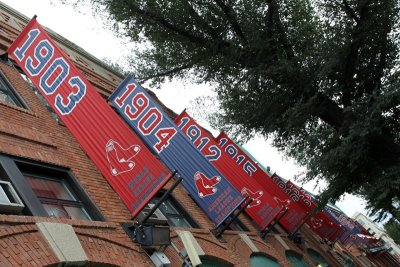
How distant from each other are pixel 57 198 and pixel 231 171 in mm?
6198

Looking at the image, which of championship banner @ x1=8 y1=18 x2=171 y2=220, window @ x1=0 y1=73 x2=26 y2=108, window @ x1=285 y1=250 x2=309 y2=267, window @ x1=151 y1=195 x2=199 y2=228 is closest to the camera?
championship banner @ x1=8 y1=18 x2=171 y2=220

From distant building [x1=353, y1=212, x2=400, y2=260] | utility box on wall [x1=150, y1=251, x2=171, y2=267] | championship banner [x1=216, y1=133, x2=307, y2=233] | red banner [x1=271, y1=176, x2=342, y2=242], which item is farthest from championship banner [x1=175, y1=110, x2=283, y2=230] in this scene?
distant building [x1=353, y1=212, x2=400, y2=260]

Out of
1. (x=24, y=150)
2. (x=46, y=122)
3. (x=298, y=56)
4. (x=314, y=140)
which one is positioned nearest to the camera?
(x=24, y=150)

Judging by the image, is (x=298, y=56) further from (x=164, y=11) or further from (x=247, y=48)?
(x=164, y=11)

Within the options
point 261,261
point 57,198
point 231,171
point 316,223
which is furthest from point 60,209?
point 316,223

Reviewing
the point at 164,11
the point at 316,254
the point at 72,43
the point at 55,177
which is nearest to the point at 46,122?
the point at 55,177

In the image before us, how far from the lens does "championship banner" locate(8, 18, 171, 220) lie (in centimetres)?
653

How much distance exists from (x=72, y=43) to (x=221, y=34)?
7.66 meters

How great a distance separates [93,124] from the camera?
7.23 meters

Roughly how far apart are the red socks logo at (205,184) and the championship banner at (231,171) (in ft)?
8.27

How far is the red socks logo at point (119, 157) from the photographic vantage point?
22.1ft

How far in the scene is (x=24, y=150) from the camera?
21.6 feet

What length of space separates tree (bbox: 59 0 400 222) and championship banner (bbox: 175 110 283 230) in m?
1.67

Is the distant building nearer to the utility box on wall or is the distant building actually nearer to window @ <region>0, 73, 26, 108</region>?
the utility box on wall
